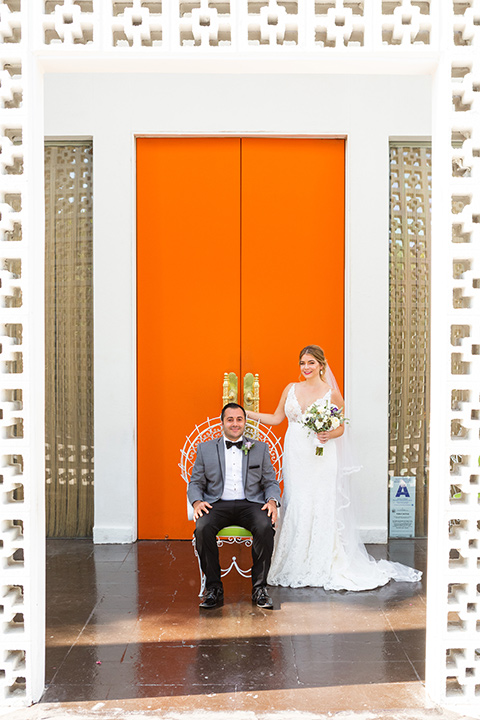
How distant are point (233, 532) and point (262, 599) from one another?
474 millimetres

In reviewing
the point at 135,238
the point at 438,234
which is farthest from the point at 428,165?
the point at 438,234

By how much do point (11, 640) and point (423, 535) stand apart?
12.2ft

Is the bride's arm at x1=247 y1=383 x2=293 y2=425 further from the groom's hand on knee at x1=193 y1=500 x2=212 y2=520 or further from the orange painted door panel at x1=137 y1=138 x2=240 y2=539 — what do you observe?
the groom's hand on knee at x1=193 y1=500 x2=212 y2=520

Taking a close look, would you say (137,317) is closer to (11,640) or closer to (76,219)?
(76,219)

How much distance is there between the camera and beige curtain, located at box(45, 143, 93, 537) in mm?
5703

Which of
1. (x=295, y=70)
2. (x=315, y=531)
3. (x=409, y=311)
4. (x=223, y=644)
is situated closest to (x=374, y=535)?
(x=315, y=531)

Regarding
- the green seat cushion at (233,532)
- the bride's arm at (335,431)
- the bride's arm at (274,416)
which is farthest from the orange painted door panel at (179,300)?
the green seat cushion at (233,532)

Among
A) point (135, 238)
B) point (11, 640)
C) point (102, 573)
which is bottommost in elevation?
point (102, 573)

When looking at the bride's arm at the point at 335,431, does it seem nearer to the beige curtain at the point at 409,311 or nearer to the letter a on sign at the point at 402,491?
the beige curtain at the point at 409,311

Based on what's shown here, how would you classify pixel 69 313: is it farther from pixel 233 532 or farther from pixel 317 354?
pixel 233 532

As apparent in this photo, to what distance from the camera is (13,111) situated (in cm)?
302

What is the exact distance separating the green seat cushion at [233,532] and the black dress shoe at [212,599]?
35 cm

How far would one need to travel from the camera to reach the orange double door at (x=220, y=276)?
5.62 m

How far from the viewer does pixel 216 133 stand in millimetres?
5523
